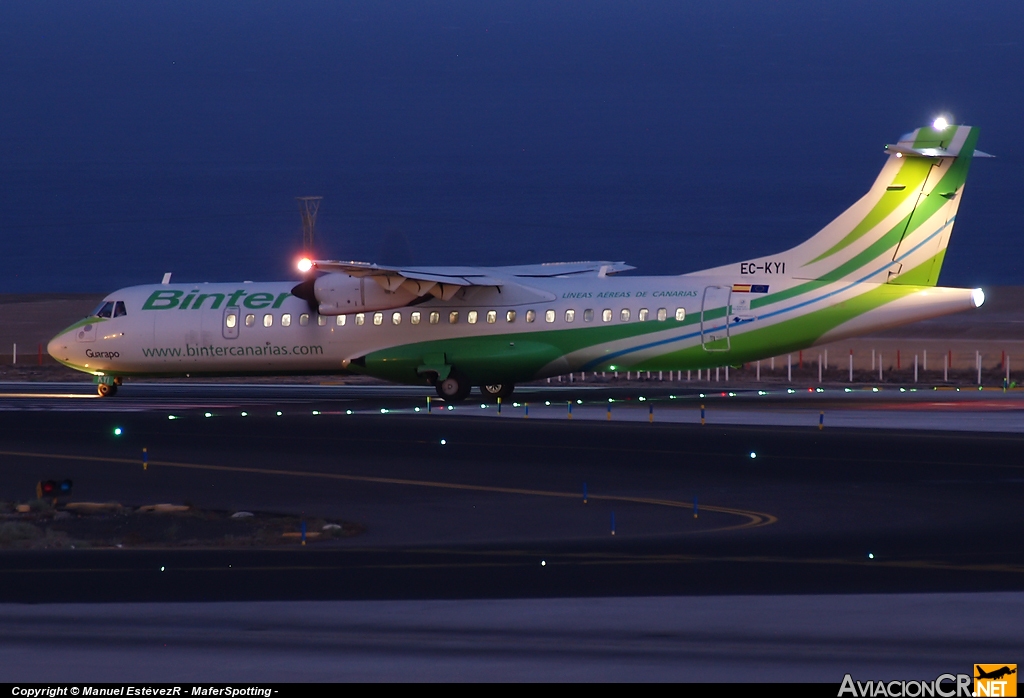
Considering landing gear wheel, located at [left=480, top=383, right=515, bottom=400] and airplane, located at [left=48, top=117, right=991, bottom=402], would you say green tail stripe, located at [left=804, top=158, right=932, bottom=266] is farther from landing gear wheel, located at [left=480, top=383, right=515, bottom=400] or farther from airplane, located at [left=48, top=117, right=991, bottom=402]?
landing gear wheel, located at [left=480, top=383, right=515, bottom=400]

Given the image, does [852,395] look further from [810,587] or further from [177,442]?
[810,587]

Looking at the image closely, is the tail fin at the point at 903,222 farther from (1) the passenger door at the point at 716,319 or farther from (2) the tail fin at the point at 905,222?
(1) the passenger door at the point at 716,319

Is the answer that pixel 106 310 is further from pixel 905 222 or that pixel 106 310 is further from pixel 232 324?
pixel 905 222

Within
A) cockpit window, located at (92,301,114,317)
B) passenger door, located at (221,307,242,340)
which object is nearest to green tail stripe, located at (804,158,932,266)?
passenger door, located at (221,307,242,340)

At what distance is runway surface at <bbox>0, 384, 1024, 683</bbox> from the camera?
10.4 m

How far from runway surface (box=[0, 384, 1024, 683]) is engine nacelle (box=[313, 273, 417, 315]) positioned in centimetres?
539

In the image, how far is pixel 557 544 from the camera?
1554 cm

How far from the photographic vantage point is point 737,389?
39.1 metres

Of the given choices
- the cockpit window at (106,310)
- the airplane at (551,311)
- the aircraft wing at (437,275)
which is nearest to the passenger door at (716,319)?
the airplane at (551,311)

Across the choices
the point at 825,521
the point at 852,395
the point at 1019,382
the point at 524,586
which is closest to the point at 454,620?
the point at 524,586

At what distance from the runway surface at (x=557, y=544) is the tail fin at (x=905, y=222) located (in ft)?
11.6

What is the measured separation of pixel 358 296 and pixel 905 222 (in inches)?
522

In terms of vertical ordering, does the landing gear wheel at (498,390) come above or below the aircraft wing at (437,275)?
below

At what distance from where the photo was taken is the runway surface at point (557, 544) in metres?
10.4
